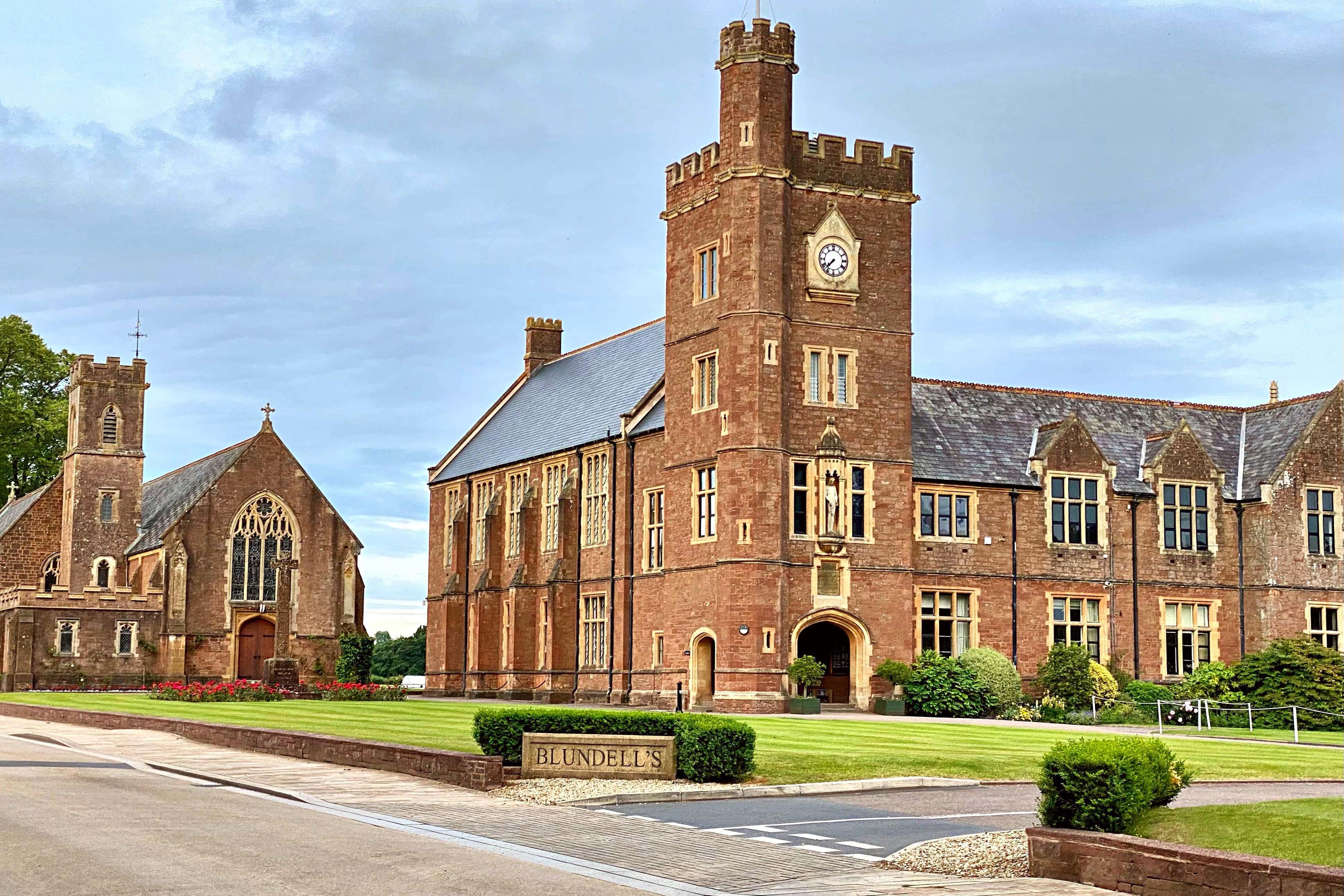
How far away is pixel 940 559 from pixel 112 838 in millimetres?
37981

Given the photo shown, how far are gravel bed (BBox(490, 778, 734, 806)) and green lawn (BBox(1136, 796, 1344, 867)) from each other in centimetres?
803

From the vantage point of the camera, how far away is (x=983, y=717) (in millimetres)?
48281

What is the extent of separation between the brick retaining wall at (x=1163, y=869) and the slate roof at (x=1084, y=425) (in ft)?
121

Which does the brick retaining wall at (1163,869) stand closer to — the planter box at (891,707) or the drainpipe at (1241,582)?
the planter box at (891,707)

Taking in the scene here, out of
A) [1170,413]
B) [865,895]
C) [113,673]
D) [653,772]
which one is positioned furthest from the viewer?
[113,673]

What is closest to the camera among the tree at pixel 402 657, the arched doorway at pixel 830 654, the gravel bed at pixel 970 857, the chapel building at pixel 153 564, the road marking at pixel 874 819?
the gravel bed at pixel 970 857

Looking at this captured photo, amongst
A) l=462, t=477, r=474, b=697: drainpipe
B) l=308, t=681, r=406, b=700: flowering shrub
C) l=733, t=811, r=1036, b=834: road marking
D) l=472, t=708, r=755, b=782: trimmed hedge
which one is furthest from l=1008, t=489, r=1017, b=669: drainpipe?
l=733, t=811, r=1036, b=834: road marking

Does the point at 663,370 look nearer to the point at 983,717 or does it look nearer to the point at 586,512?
the point at 586,512

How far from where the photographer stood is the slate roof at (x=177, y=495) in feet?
249

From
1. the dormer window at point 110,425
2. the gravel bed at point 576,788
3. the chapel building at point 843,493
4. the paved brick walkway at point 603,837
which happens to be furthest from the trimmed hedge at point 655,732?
the dormer window at point 110,425

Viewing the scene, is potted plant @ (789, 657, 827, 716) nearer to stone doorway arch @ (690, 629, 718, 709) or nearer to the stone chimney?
stone doorway arch @ (690, 629, 718, 709)

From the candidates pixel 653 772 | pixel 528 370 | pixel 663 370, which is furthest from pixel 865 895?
pixel 528 370

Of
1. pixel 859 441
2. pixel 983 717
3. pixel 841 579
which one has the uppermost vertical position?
pixel 859 441

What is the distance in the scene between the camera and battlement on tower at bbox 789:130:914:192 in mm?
49719
